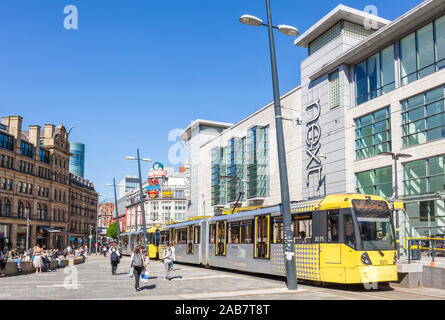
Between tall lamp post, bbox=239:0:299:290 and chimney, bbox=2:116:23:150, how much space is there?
227 ft

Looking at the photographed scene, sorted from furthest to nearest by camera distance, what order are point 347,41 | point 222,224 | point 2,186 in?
point 2,186 < point 347,41 < point 222,224

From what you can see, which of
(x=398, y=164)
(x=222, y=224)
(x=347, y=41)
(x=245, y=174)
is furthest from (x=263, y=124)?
(x=222, y=224)

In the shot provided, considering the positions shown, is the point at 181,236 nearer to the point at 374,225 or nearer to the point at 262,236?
the point at 262,236

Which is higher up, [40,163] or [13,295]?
[40,163]

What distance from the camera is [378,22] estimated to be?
149ft

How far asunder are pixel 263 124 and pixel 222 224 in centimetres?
3514

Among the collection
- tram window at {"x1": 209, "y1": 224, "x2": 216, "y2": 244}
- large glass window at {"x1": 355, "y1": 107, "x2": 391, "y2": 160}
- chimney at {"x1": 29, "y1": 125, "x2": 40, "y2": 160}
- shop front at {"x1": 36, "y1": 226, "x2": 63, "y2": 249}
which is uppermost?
chimney at {"x1": 29, "y1": 125, "x2": 40, "y2": 160}

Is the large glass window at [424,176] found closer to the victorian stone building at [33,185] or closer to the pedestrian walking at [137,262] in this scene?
the pedestrian walking at [137,262]

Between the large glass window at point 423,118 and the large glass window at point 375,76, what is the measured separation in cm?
307

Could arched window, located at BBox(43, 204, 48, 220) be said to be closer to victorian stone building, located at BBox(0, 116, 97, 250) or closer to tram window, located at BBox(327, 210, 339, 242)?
victorian stone building, located at BBox(0, 116, 97, 250)

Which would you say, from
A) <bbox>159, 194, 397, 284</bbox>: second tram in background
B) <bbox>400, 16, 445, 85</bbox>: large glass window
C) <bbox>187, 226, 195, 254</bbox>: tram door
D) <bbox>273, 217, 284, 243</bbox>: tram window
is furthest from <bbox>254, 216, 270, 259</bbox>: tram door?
<bbox>400, 16, 445, 85</bbox>: large glass window

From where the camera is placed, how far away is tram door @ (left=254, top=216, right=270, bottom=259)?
Answer: 20531 mm

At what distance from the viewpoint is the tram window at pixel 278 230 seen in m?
19.4

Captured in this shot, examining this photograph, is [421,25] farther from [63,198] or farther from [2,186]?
[63,198]
